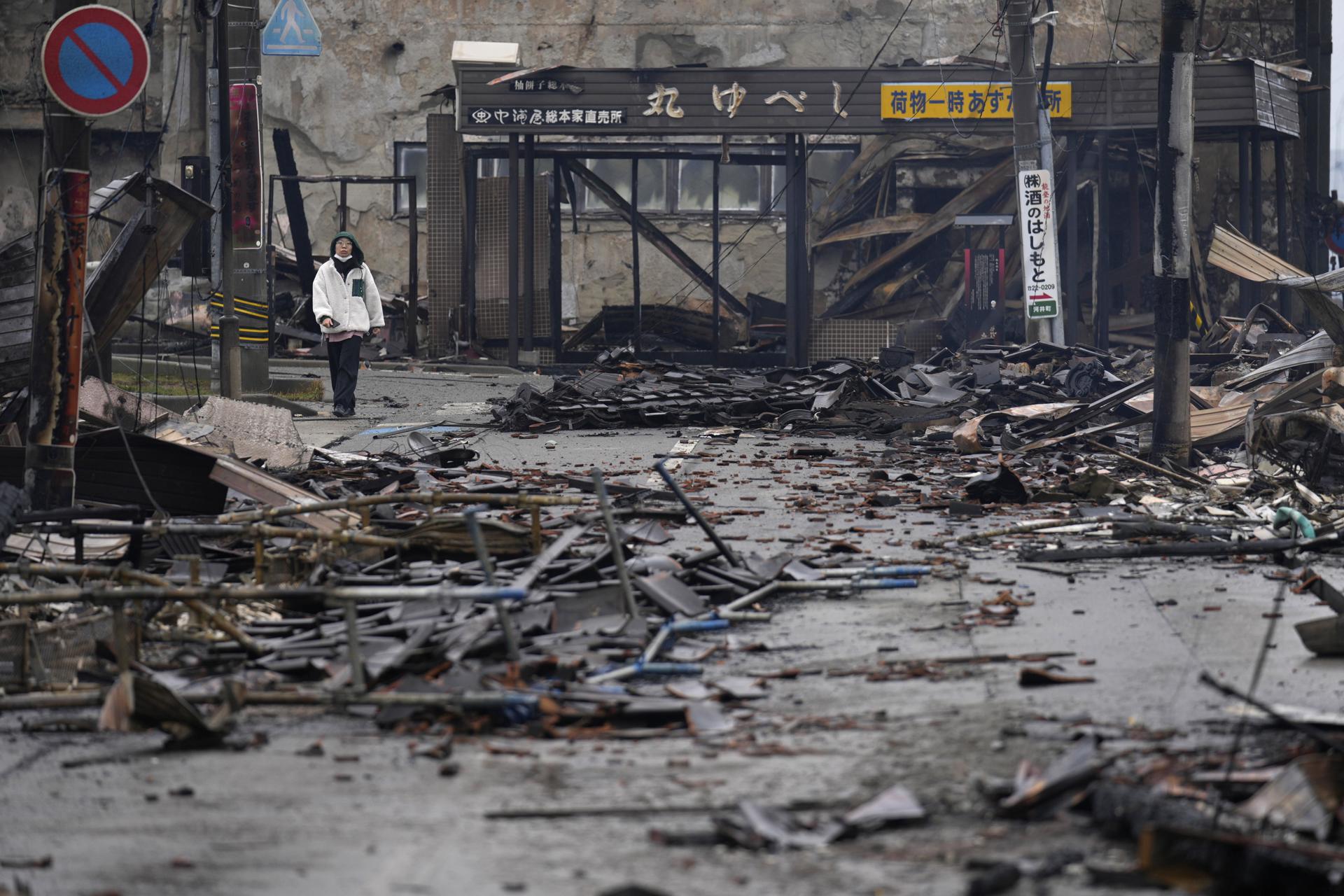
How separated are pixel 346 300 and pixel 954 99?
432 inches

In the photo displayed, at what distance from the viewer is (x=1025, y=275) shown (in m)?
22.9

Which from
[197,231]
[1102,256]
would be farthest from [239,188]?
[1102,256]

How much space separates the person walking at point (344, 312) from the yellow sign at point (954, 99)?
392 inches

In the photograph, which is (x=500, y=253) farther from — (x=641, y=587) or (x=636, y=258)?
(x=641, y=587)

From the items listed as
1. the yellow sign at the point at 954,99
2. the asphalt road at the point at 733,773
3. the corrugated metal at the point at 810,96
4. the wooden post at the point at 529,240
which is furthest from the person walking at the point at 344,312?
the asphalt road at the point at 733,773

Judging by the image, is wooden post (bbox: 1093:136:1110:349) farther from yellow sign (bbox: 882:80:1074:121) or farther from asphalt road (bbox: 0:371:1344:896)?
asphalt road (bbox: 0:371:1344:896)

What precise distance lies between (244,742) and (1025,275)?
19.2 metres

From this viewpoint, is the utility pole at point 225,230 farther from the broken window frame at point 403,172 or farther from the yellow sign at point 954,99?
the broken window frame at point 403,172

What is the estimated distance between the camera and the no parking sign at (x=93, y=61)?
29.0 ft

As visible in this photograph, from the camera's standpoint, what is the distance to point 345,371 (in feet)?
58.3

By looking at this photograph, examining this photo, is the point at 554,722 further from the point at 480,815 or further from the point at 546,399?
the point at 546,399

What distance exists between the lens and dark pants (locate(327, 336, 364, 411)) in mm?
17703

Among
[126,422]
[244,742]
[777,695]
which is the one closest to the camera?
[244,742]

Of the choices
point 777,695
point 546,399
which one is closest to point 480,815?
point 777,695
